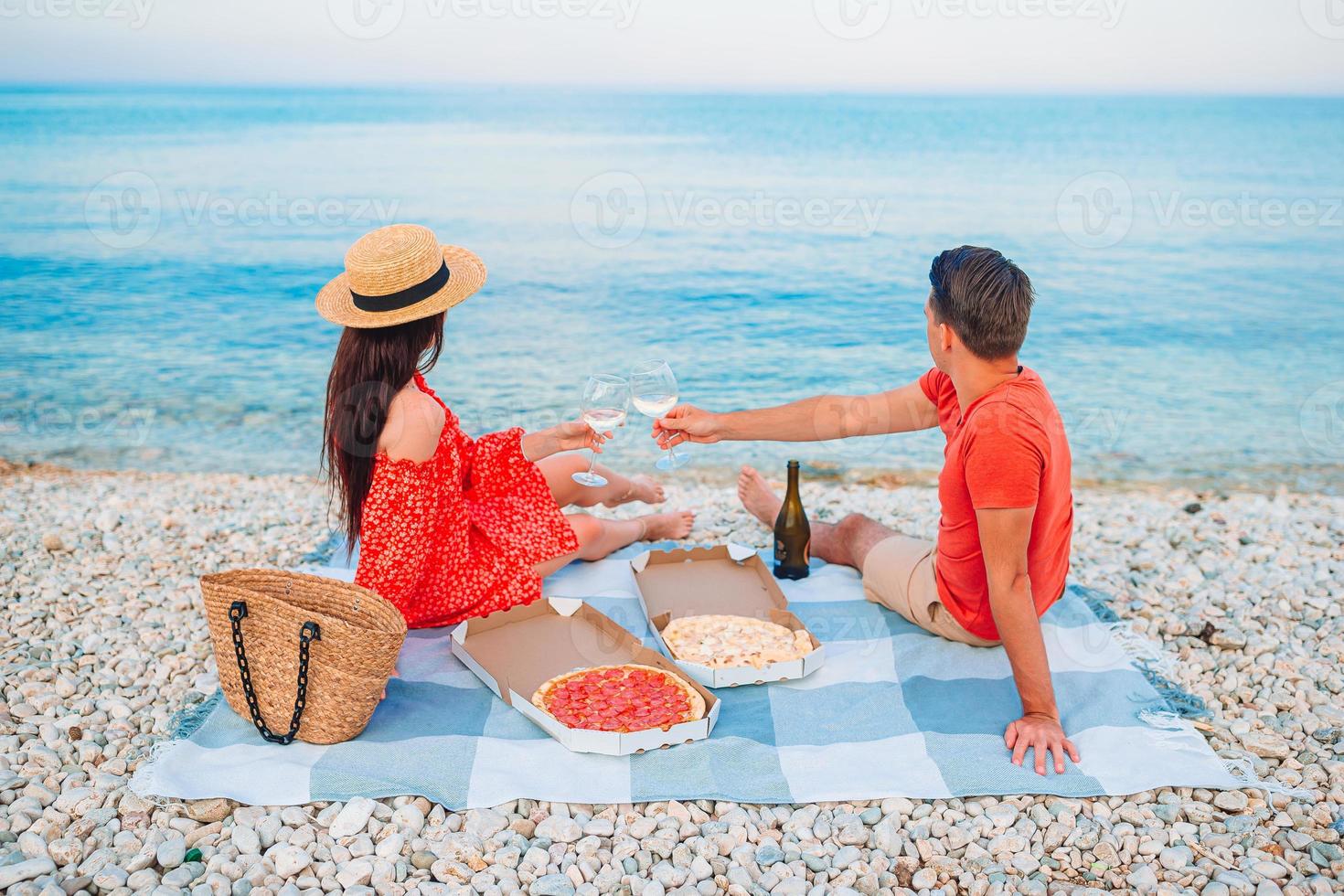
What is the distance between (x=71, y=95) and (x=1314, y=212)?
251 feet

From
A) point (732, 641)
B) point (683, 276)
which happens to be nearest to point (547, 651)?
point (732, 641)

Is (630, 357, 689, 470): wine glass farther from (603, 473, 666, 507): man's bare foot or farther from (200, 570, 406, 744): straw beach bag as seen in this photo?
(603, 473, 666, 507): man's bare foot

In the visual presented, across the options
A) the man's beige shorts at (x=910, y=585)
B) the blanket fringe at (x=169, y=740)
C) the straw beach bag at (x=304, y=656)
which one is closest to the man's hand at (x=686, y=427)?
the man's beige shorts at (x=910, y=585)

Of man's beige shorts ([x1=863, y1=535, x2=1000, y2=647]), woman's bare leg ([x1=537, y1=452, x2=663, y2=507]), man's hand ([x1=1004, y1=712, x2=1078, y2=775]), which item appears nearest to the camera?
man's hand ([x1=1004, y1=712, x2=1078, y2=775])

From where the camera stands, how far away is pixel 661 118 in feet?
159

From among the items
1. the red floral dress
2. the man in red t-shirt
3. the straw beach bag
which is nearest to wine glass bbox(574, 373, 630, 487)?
the red floral dress

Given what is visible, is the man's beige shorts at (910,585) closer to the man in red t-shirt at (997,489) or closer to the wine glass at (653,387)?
the man in red t-shirt at (997,489)

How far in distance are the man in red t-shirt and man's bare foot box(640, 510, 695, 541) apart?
1574 mm

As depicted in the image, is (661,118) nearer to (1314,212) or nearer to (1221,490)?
(1314,212)

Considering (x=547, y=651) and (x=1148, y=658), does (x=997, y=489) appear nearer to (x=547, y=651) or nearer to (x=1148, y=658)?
(x=1148, y=658)

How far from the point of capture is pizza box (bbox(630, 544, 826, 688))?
3.80 metres

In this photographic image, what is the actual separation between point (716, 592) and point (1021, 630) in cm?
159

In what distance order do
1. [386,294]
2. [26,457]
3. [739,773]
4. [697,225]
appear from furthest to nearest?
[697,225], [26,457], [386,294], [739,773]

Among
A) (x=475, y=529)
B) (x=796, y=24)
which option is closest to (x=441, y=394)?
(x=475, y=529)
